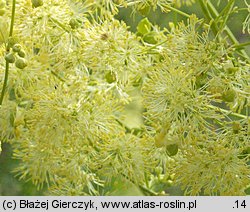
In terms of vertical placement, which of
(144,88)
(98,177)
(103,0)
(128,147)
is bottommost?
(98,177)

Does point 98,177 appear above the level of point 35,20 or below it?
below

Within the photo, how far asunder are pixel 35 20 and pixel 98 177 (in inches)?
14.7

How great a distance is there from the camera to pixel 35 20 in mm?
1761

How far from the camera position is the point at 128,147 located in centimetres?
178

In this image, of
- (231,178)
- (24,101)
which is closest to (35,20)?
(24,101)

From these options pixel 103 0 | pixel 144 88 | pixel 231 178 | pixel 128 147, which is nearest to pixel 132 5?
pixel 103 0

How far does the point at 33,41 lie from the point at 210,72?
0.37m

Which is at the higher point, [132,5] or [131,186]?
[132,5]

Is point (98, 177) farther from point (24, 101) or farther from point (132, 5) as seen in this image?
point (132, 5)

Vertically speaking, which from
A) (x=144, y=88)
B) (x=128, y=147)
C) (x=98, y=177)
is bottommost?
(x=98, y=177)
